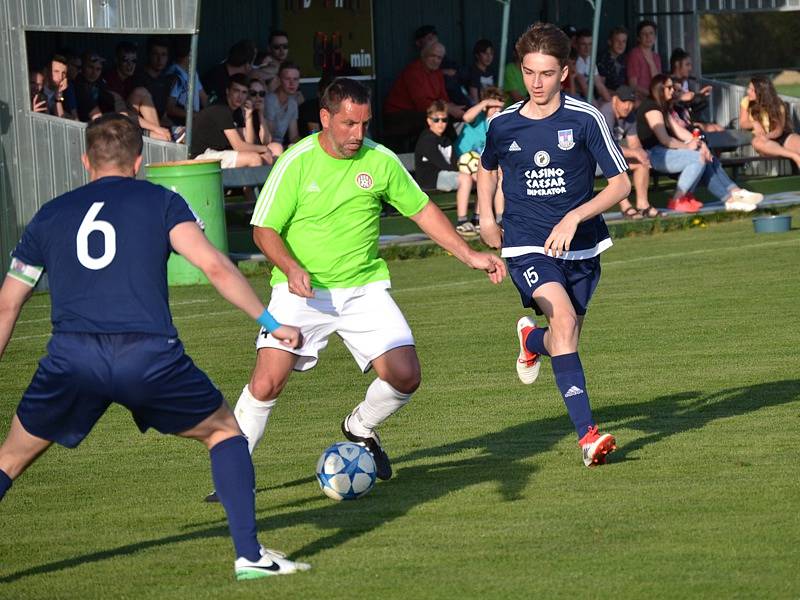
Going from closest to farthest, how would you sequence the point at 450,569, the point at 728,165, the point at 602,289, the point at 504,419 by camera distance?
the point at 450,569, the point at 504,419, the point at 602,289, the point at 728,165

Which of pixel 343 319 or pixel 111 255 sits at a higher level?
pixel 111 255

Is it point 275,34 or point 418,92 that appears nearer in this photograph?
point 275,34

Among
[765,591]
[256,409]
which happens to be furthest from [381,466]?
[765,591]

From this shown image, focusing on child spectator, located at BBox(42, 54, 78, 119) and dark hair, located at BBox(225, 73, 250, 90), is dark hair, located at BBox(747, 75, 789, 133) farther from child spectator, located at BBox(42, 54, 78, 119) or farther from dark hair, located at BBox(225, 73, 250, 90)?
child spectator, located at BBox(42, 54, 78, 119)

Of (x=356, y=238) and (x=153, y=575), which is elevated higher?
(x=356, y=238)

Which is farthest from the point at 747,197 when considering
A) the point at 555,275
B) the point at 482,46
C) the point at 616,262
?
the point at 555,275

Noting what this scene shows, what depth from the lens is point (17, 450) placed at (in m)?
5.82

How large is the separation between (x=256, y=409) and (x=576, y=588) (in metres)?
2.30

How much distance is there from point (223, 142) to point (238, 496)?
42.4 ft

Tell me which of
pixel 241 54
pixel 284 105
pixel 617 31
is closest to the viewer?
pixel 241 54

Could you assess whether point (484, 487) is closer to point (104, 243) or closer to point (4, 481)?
point (4, 481)

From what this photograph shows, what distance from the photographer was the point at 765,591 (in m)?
5.38

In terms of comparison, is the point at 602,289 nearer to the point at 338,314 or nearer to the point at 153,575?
the point at 338,314

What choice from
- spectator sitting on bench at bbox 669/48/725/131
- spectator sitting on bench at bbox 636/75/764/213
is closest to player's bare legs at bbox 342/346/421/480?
spectator sitting on bench at bbox 636/75/764/213
